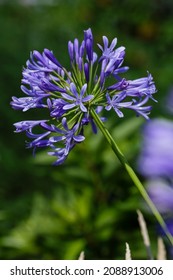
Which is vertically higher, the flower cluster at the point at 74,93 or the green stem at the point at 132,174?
the flower cluster at the point at 74,93

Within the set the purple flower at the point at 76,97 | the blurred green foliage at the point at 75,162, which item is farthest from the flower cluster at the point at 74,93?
the blurred green foliage at the point at 75,162

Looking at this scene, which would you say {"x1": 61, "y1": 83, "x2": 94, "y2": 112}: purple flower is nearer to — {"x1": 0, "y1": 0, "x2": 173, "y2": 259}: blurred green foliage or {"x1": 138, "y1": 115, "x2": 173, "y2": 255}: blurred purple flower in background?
{"x1": 138, "y1": 115, "x2": 173, "y2": 255}: blurred purple flower in background

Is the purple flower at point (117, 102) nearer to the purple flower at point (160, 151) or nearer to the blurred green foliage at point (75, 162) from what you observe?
the purple flower at point (160, 151)

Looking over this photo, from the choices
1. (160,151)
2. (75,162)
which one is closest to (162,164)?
(160,151)

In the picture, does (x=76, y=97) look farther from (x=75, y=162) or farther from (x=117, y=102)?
(x=75, y=162)

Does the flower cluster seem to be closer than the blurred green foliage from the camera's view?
Yes

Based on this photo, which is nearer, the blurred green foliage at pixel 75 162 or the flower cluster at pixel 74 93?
the flower cluster at pixel 74 93

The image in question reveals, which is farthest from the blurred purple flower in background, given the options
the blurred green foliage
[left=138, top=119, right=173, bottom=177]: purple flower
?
the blurred green foliage

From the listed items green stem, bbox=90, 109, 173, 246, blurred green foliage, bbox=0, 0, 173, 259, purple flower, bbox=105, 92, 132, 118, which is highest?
blurred green foliage, bbox=0, 0, 173, 259
